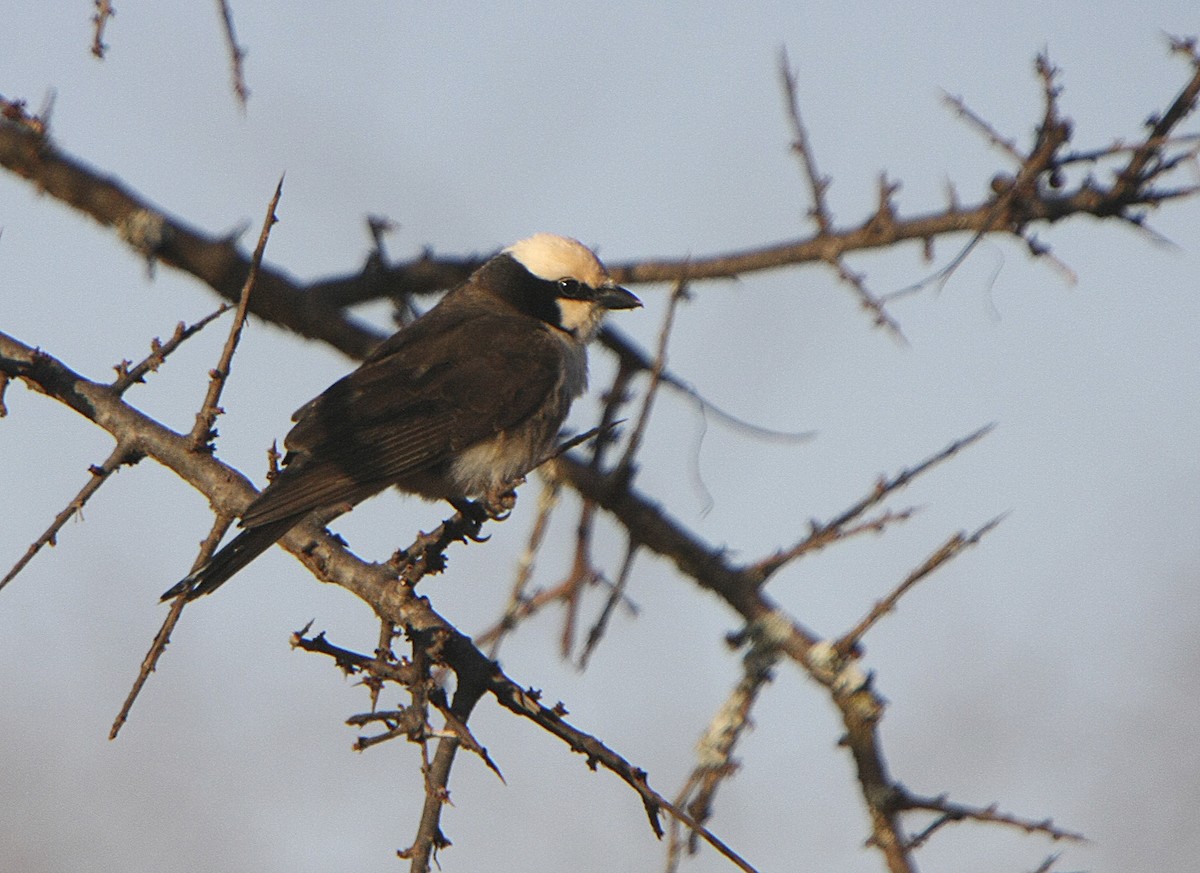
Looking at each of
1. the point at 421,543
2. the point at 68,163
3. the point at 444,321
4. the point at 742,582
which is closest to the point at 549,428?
the point at 444,321

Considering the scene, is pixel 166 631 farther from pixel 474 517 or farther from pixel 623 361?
pixel 623 361

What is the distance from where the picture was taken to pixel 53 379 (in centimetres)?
356

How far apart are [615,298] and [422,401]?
1158 mm

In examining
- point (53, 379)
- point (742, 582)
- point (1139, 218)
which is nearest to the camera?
point (53, 379)

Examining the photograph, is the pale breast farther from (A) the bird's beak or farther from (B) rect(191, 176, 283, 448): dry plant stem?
(B) rect(191, 176, 283, 448): dry plant stem

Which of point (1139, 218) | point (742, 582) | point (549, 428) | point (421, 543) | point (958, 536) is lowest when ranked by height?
point (421, 543)

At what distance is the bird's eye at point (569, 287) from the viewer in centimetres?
614

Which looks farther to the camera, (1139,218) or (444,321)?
(444,321)

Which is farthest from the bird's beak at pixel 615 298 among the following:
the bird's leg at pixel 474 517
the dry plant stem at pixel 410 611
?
the bird's leg at pixel 474 517

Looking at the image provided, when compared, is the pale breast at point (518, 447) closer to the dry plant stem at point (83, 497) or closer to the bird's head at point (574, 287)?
the bird's head at point (574, 287)

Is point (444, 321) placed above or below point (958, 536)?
above

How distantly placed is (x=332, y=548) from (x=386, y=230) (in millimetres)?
2019

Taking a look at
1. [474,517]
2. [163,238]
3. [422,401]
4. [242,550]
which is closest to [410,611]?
[474,517]

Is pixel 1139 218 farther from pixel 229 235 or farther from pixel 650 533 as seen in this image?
pixel 229 235
